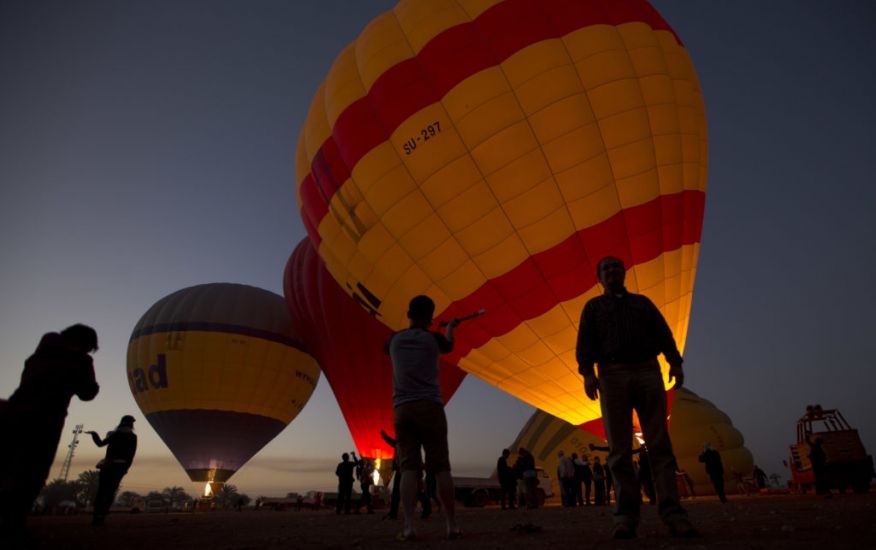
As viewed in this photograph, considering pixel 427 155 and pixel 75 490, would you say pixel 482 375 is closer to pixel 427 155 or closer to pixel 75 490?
pixel 427 155

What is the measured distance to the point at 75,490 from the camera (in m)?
88.8

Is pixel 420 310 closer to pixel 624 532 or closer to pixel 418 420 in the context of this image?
pixel 418 420

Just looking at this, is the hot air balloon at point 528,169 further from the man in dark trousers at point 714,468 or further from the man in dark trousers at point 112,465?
the man in dark trousers at point 112,465

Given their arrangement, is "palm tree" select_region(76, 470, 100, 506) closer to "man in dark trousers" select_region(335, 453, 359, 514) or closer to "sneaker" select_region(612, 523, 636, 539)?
"man in dark trousers" select_region(335, 453, 359, 514)

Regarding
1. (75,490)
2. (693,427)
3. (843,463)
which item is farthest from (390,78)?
(75,490)

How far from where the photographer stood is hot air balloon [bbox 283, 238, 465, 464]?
17.8 meters

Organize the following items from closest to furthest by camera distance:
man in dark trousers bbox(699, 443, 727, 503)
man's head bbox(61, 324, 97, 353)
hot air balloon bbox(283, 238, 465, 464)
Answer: man's head bbox(61, 324, 97, 353) < man in dark trousers bbox(699, 443, 727, 503) < hot air balloon bbox(283, 238, 465, 464)

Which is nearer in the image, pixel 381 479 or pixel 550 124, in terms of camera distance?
pixel 550 124

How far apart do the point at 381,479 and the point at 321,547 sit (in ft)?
53.3

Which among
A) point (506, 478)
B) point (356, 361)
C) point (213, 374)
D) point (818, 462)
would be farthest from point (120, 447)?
point (213, 374)

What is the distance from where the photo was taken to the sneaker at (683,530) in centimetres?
273

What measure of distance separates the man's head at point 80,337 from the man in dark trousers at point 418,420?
83.1 inches

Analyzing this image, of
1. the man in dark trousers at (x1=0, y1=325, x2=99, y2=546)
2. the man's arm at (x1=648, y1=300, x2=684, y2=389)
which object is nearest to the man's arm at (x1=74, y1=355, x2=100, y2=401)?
the man in dark trousers at (x1=0, y1=325, x2=99, y2=546)

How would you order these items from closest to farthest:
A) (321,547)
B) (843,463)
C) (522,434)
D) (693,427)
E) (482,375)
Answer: (321,547), (482,375), (843,463), (693,427), (522,434)
